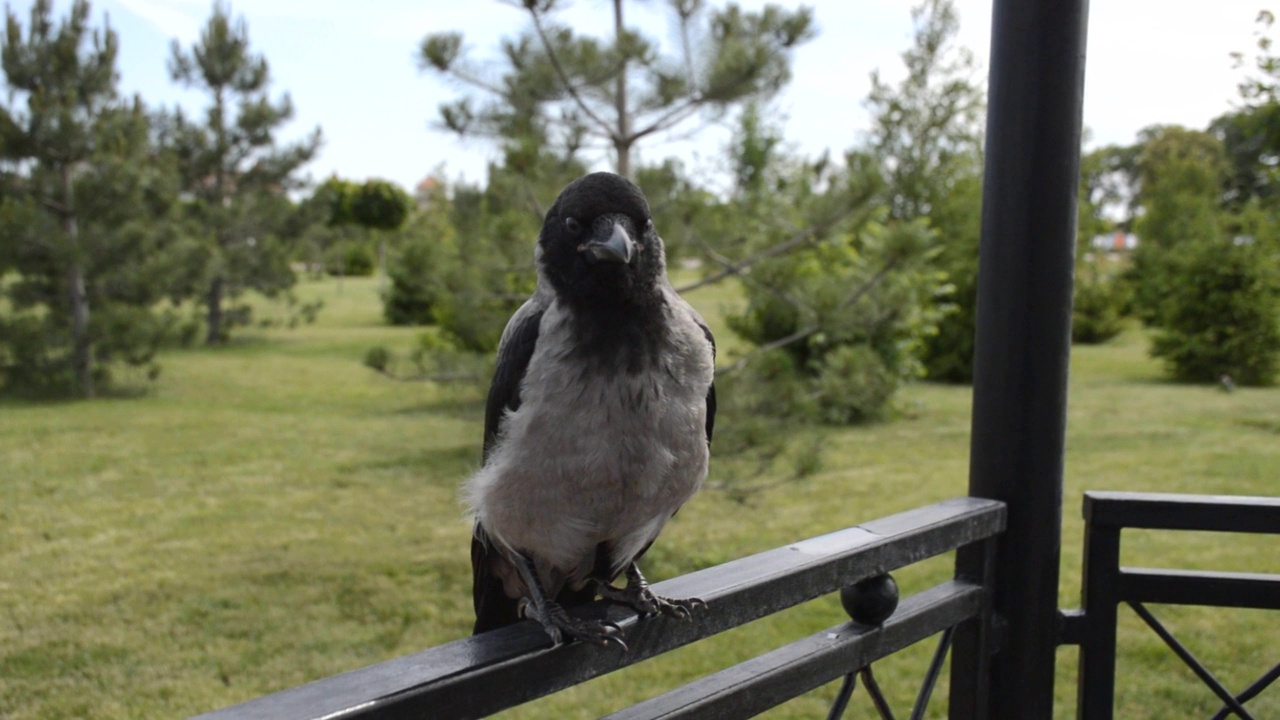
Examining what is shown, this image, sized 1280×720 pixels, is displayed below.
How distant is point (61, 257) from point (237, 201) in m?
7.53

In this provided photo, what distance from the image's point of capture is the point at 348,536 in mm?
6910

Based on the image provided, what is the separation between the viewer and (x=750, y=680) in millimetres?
1562

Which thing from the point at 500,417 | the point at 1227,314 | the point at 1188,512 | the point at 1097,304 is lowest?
the point at 1188,512

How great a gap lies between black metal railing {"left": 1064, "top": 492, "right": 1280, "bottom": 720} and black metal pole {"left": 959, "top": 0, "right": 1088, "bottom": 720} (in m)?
0.07

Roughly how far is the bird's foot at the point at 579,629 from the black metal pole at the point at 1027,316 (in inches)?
36.2

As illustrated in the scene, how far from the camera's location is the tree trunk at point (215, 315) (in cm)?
1892

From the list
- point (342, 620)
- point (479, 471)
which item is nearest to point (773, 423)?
point (342, 620)

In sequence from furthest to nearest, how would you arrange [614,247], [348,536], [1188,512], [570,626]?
[348,536]
[1188,512]
[614,247]
[570,626]

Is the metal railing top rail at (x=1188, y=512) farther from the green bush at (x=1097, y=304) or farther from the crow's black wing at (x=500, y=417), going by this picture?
the green bush at (x=1097, y=304)

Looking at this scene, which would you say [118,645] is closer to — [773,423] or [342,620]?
[342,620]

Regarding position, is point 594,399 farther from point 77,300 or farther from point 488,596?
point 77,300

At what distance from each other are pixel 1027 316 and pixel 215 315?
1950cm

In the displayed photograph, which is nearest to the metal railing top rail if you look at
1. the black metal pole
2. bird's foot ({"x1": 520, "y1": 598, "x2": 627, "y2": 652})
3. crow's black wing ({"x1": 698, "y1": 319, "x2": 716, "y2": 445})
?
the black metal pole

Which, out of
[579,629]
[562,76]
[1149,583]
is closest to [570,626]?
[579,629]
